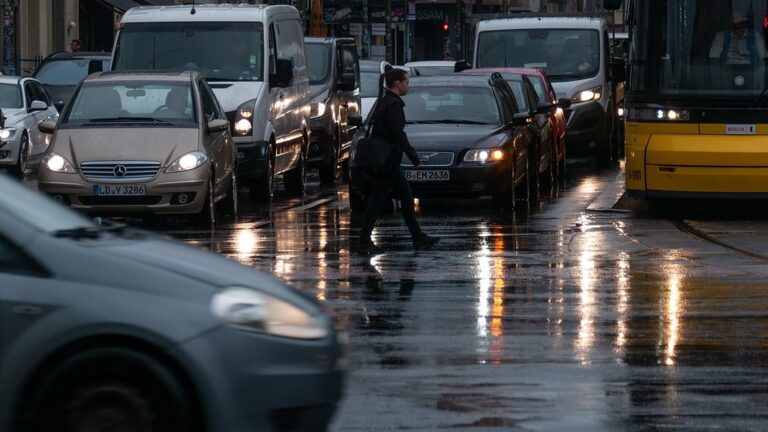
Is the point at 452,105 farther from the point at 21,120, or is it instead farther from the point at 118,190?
the point at 21,120

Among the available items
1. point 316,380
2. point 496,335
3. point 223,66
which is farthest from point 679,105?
point 316,380

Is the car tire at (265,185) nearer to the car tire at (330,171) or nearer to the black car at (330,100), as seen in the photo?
the black car at (330,100)

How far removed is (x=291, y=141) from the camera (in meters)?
23.3

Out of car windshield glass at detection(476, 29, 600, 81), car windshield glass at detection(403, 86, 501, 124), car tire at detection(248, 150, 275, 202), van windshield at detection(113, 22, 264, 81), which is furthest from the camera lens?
car windshield glass at detection(476, 29, 600, 81)

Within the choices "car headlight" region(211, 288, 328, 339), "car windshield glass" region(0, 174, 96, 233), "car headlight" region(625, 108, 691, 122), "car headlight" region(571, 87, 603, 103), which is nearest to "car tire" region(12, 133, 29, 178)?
"car headlight" region(571, 87, 603, 103)

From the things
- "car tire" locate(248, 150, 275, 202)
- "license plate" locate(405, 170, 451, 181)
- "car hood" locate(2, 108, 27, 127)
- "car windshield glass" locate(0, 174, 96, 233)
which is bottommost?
"car tire" locate(248, 150, 275, 202)

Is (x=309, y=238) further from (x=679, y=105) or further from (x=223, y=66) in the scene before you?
(x=223, y=66)

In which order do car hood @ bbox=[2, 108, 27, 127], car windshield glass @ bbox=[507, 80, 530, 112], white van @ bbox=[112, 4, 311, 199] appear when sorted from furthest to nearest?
car hood @ bbox=[2, 108, 27, 127] → car windshield glass @ bbox=[507, 80, 530, 112] → white van @ bbox=[112, 4, 311, 199]

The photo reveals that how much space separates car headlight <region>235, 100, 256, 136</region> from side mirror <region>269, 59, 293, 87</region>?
22.2 inches

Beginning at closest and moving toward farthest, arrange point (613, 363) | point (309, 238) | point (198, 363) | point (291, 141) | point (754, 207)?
point (198, 363) < point (613, 363) < point (309, 238) < point (754, 207) < point (291, 141)

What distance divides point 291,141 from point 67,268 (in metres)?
17.3

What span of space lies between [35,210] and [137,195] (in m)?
11.3

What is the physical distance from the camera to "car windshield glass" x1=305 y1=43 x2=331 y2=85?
2708 centimetres

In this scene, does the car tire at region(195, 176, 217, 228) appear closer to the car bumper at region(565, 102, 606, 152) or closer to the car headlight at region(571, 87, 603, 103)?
the car bumper at region(565, 102, 606, 152)
